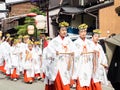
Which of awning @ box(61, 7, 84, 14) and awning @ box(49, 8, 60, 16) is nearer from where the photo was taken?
awning @ box(61, 7, 84, 14)

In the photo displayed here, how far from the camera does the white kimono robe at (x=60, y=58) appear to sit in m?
11.0

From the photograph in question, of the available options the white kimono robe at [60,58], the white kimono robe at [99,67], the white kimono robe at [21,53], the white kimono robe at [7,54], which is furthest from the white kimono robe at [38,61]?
the white kimono robe at [60,58]

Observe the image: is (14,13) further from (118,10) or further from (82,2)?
(118,10)

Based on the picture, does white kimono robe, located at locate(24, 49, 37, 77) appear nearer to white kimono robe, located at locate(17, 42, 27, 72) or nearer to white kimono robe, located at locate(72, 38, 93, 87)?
white kimono robe, located at locate(17, 42, 27, 72)

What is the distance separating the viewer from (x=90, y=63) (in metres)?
11.0

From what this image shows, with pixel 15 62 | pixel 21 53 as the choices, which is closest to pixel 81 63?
pixel 21 53

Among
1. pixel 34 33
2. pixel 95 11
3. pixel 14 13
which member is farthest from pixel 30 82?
pixel 14 13

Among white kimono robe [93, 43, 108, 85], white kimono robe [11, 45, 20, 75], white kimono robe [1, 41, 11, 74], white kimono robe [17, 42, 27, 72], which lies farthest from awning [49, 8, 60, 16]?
white kimono robe [93, 43, 108, 85]

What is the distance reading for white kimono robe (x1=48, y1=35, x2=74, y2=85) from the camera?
35.9 ft

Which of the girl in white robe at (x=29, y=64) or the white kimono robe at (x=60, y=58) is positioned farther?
the girl in white robe at (x=29, y=64)

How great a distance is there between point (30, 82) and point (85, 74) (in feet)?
19.2

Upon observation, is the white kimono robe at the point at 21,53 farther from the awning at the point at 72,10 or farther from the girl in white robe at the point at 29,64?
the awning at the point at 72,10

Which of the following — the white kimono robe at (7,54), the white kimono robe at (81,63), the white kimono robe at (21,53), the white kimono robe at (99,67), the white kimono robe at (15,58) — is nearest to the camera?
the white kimono robe at (81,63)

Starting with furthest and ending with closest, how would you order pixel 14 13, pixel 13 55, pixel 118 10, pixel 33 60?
1. pixel 14 13
2. pixel 13 55
3. pixel 33 60
4. pixel 118 10
